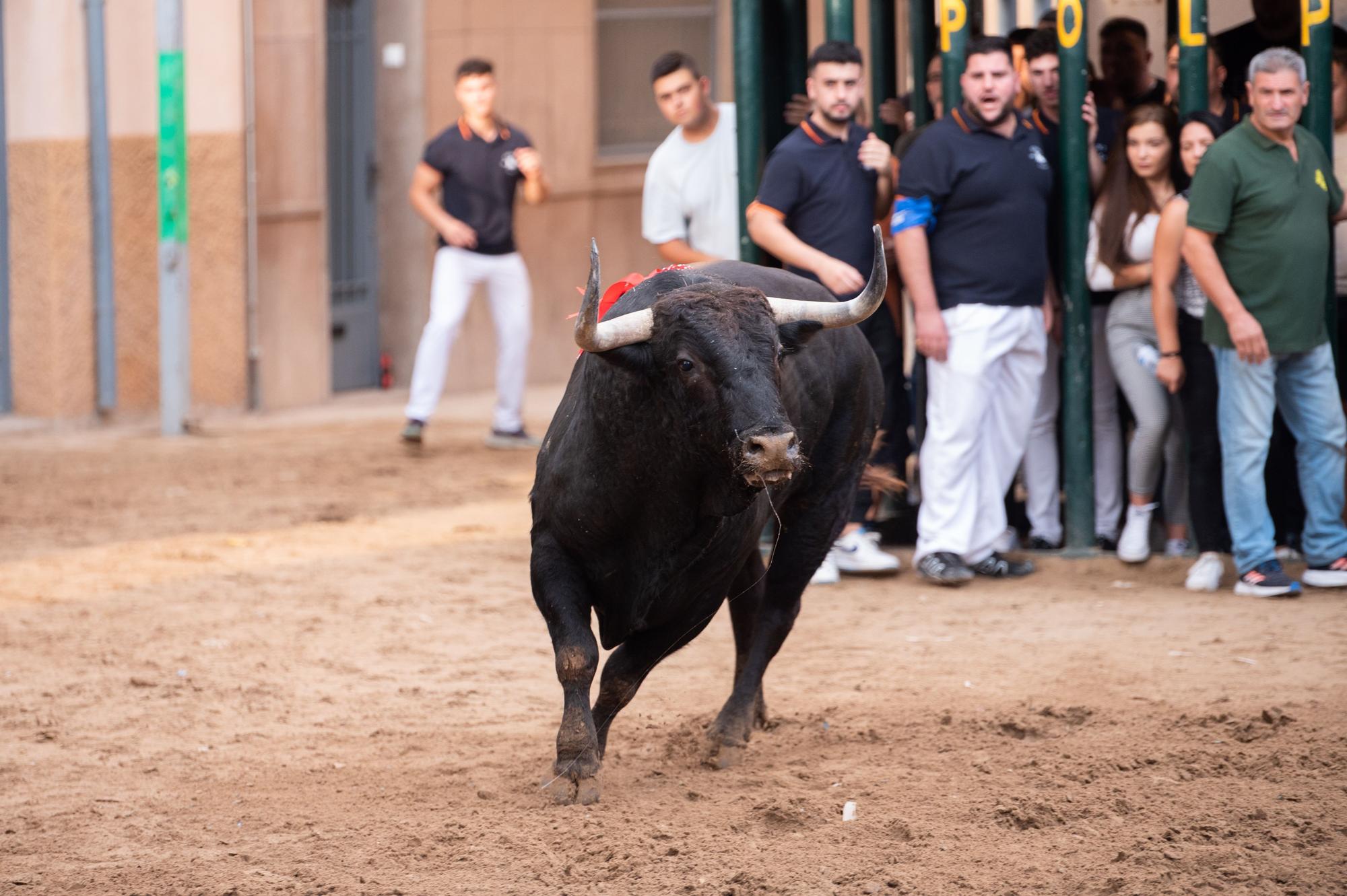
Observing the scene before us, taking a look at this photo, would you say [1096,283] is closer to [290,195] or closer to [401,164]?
[290,195]

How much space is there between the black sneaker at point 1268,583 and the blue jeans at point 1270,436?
0.11ft

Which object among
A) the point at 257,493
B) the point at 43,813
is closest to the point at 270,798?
the point at 43,813

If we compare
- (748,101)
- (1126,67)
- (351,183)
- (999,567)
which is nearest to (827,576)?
(999,567)

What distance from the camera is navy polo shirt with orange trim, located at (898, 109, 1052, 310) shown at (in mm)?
7902

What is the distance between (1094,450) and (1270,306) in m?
1.32

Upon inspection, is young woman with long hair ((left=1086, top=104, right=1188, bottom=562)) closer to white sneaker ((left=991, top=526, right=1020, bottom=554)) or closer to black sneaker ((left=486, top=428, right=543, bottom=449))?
white sneaker ((left=991, top=526, right=1020, bottom=554))

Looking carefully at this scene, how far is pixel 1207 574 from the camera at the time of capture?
7.91m

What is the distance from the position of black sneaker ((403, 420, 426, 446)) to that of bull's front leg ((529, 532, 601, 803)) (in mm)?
6482

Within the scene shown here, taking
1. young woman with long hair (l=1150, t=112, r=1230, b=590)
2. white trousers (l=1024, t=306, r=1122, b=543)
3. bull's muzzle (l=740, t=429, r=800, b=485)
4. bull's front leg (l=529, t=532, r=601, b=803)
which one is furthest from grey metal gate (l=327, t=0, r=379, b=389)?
bull's muzzle (l=740, t=429, r=800, b=485)

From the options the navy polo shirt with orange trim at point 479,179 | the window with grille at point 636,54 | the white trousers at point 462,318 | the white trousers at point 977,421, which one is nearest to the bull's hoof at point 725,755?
the white trousers at point 977,421

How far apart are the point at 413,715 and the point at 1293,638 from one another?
11.3 feet

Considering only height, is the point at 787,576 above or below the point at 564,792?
above

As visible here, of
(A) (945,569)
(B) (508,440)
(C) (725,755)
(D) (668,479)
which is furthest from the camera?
(B) (508,440)

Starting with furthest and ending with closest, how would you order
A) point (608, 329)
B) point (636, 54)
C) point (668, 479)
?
point (636, 54), point (668, 479), point (608, 329)
